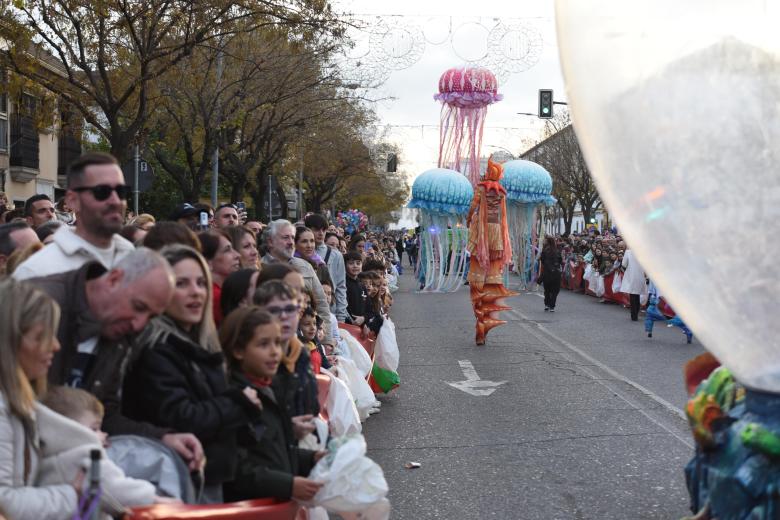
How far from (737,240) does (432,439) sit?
514cm

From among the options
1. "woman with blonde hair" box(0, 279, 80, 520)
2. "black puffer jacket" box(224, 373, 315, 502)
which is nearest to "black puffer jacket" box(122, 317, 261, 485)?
"black puffer jacket" box(224, 373, 315, 502)

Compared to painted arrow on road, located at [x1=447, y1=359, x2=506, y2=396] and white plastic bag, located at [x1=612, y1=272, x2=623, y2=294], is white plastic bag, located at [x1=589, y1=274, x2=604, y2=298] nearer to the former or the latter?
white plastic bag, located at [x1=612, y1=272, x2=623, y2=294]

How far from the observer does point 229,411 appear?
339cm

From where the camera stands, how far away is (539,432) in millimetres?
7590

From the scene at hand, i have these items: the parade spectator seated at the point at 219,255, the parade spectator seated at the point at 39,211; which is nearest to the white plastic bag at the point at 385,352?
the parade spectator seated at the point at 39,211

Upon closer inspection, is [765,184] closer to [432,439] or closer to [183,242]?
[183,242]

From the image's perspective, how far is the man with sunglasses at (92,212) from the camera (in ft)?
11.9

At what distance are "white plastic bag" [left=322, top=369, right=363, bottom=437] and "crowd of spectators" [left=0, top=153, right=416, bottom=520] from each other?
29.7 inches

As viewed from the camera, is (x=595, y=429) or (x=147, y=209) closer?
(x=595, y=429)

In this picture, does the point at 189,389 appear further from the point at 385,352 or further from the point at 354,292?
the point at 354,292

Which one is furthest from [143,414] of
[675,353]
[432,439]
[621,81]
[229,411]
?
[675,353]

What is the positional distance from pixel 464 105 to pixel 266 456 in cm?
2909

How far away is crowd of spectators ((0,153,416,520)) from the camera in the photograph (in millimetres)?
2719

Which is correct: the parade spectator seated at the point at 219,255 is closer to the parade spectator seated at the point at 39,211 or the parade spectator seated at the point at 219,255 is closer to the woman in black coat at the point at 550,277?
the parade spectator seated at the point at 39,211
